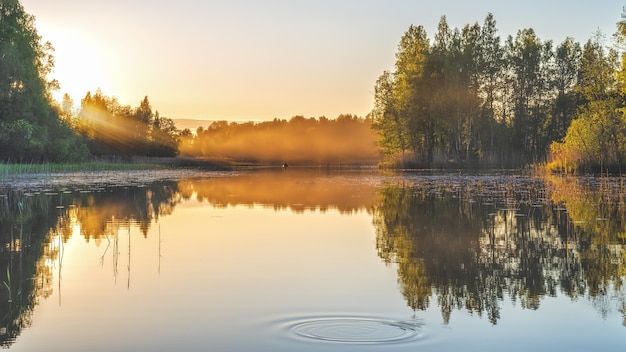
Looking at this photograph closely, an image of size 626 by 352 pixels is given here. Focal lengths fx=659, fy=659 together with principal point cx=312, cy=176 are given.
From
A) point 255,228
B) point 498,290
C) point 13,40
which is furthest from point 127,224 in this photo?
point 13,40

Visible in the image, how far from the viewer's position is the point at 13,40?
50.1 m

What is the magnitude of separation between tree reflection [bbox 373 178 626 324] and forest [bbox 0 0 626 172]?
79.4 ft

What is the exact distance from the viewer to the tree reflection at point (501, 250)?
7.71m

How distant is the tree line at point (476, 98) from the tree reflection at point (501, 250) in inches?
1478

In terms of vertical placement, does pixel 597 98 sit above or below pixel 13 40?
below

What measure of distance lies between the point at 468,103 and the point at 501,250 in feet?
168

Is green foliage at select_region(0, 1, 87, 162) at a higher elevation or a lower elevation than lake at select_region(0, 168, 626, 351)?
higher

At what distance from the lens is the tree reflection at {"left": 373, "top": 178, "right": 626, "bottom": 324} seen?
7713mm

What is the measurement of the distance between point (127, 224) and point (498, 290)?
9634mm

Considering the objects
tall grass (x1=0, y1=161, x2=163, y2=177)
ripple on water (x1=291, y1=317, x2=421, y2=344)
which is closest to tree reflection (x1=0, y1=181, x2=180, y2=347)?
ripple on water (x1=291, y1=317, x2=421, y2=344)

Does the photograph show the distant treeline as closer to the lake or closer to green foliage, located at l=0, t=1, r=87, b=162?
green foliage, located at l=0, t=1, r=87, b=162

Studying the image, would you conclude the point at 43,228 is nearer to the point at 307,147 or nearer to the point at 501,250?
the point at 501,250

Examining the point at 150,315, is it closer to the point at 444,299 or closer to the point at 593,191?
the point at 444,299

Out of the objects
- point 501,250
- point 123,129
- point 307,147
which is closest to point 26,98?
point 501,250
